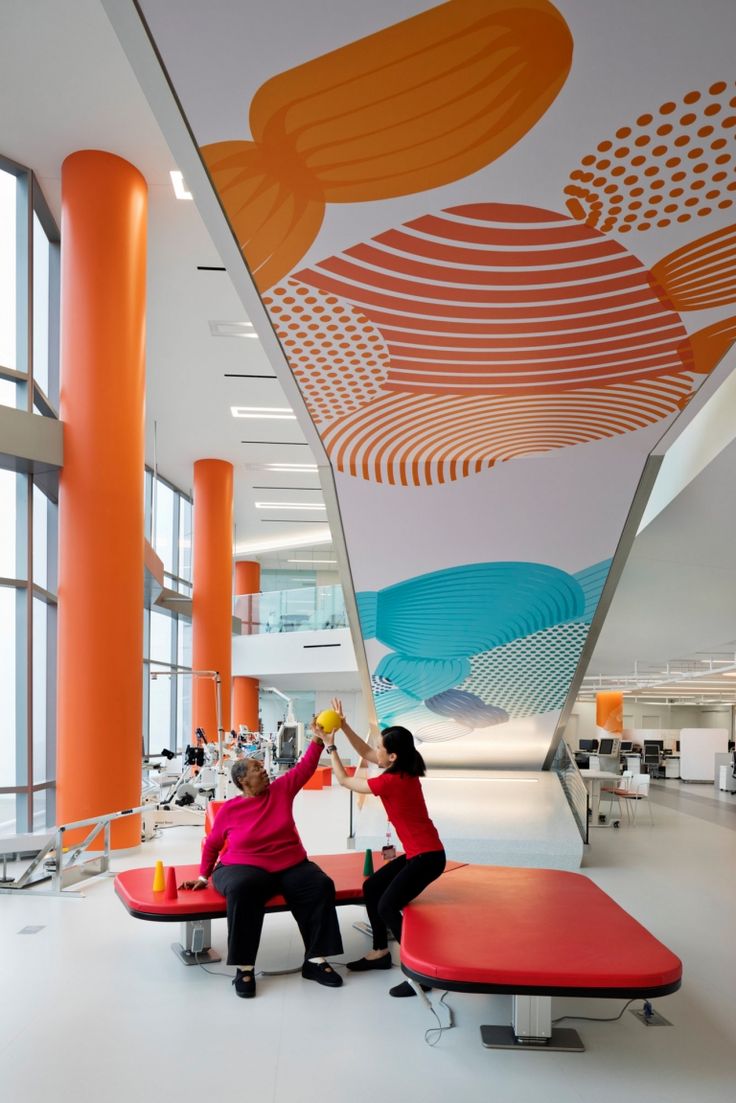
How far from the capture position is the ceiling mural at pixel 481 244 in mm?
3002

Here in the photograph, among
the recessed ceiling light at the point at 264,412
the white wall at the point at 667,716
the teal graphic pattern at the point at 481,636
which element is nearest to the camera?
the teal graphic pattern at the point at 481,636

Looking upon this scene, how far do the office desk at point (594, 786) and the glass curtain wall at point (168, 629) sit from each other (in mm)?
9692

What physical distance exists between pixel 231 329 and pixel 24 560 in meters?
5.35

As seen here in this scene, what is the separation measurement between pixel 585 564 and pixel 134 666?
508cm

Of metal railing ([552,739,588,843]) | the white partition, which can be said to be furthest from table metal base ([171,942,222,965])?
Result: the white partition

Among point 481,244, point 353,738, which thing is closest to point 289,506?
point 353,738

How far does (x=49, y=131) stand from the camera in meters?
9.41

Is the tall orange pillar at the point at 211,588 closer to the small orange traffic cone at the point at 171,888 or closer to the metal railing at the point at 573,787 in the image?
the metal railing at the point at 573,787

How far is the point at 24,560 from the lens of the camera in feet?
31.6

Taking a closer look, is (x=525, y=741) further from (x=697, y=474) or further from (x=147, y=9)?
(x=147, y=9)

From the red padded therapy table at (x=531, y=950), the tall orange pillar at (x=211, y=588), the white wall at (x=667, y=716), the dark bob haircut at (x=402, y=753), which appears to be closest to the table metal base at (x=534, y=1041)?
the red padded therapy table at (x=531, y=950)

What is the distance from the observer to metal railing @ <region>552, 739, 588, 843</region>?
9.74 metres

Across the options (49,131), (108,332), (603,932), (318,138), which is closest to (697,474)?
(603,932)

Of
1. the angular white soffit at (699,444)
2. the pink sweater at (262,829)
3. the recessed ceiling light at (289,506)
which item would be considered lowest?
the pink sweater at (262,829)
